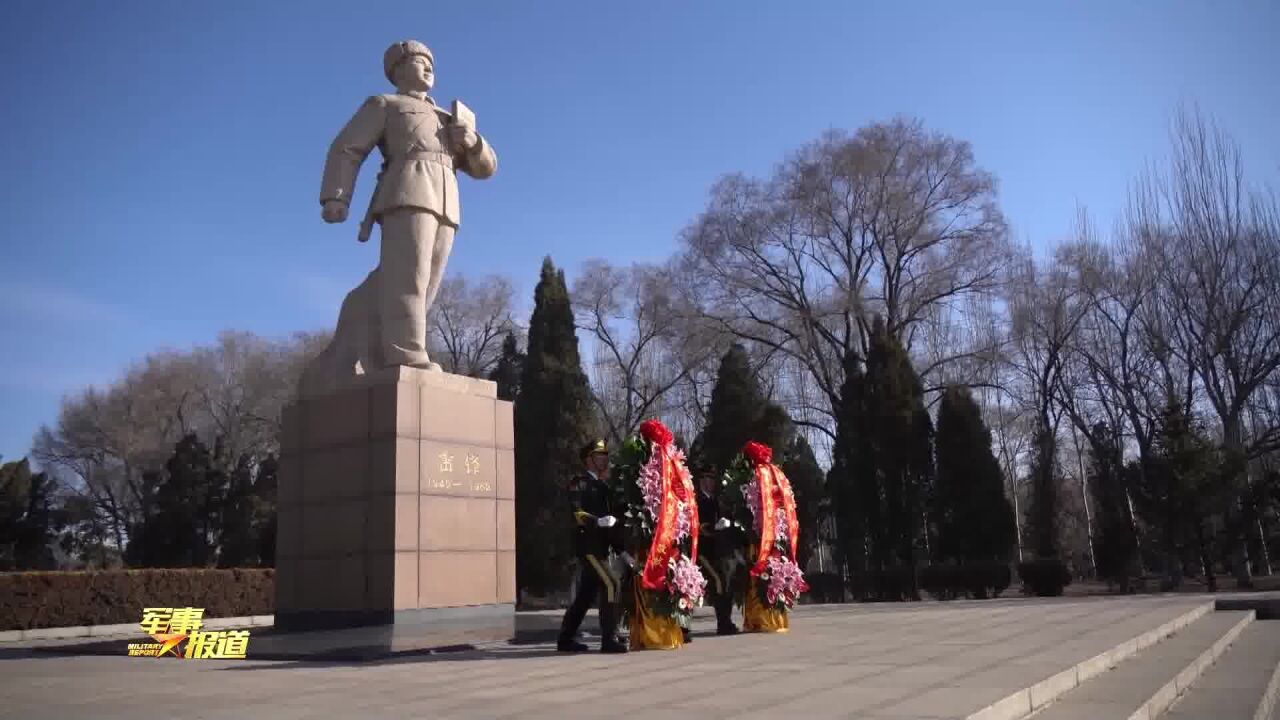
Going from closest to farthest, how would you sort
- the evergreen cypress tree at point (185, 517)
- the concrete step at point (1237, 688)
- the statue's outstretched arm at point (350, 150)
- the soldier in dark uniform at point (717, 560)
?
the concrete step at point (1237, 688), the soldier in dark uniform at point (717, 560), the statue's outstretched arm at point (350, 150), the evergreen cypress tree at point (185, 517)

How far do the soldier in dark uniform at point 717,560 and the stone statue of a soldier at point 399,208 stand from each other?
10.3ft

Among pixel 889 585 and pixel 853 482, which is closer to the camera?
pixel 889 585

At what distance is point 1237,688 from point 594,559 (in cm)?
426

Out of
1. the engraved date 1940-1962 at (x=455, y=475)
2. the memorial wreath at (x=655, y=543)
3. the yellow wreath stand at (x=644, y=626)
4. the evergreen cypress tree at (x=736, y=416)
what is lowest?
the yellow wreath stand at (x=644, y=626)

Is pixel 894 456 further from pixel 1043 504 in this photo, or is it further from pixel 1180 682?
pixel 1180 682

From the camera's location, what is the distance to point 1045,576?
2033 cm

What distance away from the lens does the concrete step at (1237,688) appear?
5.04 m

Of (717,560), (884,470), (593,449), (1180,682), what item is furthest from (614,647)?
(884,470)

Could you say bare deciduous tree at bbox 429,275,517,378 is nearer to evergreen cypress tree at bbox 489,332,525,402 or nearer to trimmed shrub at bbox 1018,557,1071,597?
evergreen cypress tree at bbox 489,332,525,402

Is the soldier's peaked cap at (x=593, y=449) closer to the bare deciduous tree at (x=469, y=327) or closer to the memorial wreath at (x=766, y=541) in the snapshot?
the memorial wreath at (x=766, y=541)

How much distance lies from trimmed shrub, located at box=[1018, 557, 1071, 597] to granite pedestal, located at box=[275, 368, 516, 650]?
1462 centimetres

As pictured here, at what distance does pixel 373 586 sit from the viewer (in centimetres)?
853

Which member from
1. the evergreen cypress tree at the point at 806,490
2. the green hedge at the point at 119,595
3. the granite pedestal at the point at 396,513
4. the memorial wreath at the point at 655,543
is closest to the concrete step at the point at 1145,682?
the memorial wreath at the point at 655,543

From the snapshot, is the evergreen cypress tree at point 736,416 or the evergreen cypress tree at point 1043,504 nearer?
the evergreen cypress tree at point 736,416
